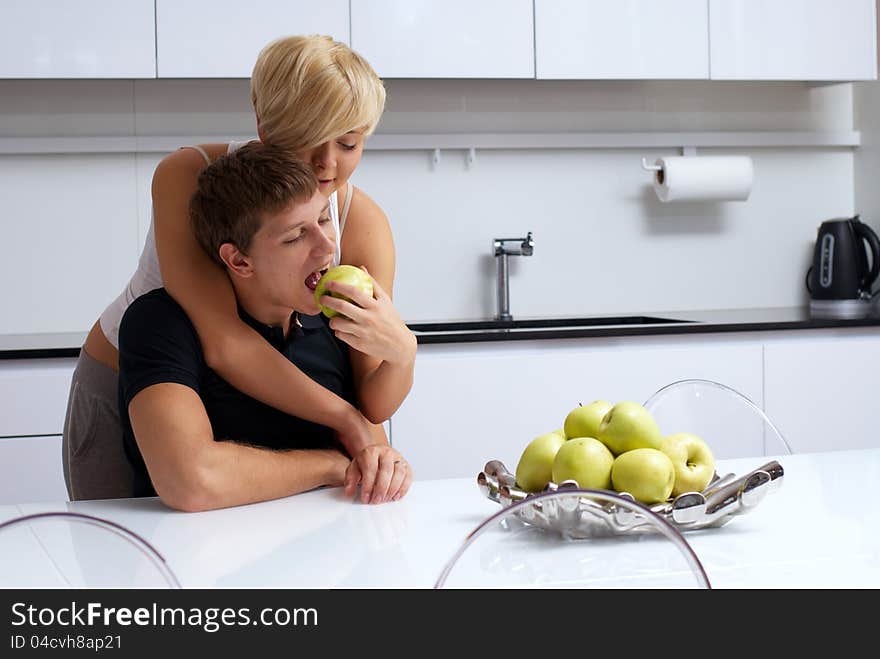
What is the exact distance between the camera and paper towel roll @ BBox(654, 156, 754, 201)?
3.23 m

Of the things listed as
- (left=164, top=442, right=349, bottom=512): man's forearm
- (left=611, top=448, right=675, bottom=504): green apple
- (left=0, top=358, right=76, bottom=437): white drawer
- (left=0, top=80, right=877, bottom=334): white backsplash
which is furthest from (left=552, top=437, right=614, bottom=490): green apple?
(left=0, top=80, right=877, bottom=334): white backsplash

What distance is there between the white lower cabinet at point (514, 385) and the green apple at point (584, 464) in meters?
1.52

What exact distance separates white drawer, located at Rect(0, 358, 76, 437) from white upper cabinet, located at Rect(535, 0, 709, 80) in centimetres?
157

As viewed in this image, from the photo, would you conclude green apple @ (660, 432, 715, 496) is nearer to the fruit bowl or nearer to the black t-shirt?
the fruit bowl

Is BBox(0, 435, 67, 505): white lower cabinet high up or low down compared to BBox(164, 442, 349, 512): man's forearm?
down

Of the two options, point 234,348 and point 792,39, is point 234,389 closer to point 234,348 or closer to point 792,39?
point 234,348

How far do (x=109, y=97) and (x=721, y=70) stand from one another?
184cm

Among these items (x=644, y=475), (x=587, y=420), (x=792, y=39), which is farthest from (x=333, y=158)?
(x=792, y=39)

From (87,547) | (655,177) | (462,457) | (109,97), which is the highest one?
(109,97)

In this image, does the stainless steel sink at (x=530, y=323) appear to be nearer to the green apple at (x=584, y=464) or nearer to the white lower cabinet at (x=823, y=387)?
the white lower cabinet at (x=823, y=387)

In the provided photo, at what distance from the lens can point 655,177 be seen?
3320mm

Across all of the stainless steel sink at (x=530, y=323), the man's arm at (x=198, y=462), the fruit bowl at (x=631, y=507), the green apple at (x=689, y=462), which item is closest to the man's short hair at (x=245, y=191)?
the man's arm at (x=198, y=462)
